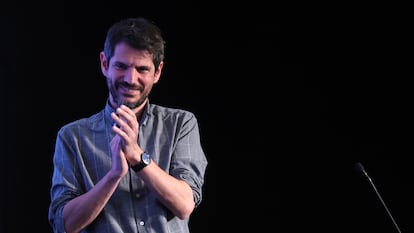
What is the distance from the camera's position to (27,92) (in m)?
2.91

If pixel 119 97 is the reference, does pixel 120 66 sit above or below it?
above

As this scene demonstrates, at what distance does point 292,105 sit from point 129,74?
1570mm

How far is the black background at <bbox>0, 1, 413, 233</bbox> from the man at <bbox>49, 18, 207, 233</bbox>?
1.14 meters

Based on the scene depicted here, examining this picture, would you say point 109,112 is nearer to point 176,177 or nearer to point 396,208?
point 176,177

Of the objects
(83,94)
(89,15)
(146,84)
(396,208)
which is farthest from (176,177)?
(396,208)

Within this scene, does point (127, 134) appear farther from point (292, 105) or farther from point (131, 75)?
point (292, 105)

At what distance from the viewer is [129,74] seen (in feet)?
5.90

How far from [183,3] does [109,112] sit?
1361 millimetres

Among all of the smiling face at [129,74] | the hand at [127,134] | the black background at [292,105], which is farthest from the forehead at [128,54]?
the black background at [292,105]

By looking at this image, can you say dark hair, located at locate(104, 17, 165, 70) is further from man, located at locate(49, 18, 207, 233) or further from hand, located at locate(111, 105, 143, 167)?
hand, located at locate(111, 105, 143, 167)

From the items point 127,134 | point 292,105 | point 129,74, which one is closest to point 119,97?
point 129,74

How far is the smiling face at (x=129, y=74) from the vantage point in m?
1.81

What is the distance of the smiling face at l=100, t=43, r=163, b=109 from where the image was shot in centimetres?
181

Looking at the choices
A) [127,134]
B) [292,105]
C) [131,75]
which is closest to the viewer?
[127,134]
